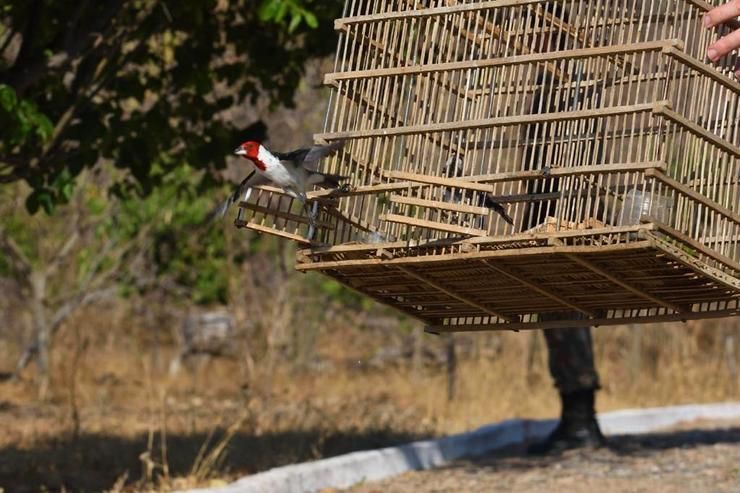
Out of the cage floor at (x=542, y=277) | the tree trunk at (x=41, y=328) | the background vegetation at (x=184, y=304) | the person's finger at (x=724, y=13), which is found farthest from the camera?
the tree trunk at (x=41, y=328)

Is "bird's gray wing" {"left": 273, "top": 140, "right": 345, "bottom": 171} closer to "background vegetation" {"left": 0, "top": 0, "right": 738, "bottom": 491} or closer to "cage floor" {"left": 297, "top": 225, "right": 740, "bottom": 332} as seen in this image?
"cage floor" {"left": 297, "top": 225, "right": 740, "bottom": 332}

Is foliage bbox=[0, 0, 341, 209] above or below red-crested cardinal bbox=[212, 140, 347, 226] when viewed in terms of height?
above

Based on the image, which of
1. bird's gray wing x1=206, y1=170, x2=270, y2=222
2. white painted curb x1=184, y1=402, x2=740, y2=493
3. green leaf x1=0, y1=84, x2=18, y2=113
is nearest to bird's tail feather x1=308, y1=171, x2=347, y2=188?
bird's gray wing x1=206, y1=170, x2=270, y2=222

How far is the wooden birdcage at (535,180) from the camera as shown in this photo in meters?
5.43

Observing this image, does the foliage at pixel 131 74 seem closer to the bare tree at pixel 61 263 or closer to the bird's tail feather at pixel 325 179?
the bird's tail feather at pixel 325 179

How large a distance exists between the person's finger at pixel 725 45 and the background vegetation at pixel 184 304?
2321 mm

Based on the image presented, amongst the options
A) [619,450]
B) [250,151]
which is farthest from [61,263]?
[250,151]

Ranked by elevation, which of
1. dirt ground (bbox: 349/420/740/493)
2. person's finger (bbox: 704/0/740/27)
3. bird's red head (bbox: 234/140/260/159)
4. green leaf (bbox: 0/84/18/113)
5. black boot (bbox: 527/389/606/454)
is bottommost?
dirt ground (bbox: 349/420/740/493)

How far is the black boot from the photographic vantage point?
10492 millimetres

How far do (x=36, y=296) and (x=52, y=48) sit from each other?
7.27 meters

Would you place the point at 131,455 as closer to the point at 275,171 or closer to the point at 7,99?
the point at 7,99

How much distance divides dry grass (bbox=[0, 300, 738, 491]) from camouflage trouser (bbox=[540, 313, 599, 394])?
165cm

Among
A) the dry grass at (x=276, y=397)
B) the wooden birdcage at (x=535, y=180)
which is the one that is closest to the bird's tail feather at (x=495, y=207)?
the wooden birdcage at (x=535, y=180)

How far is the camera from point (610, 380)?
15.9m
